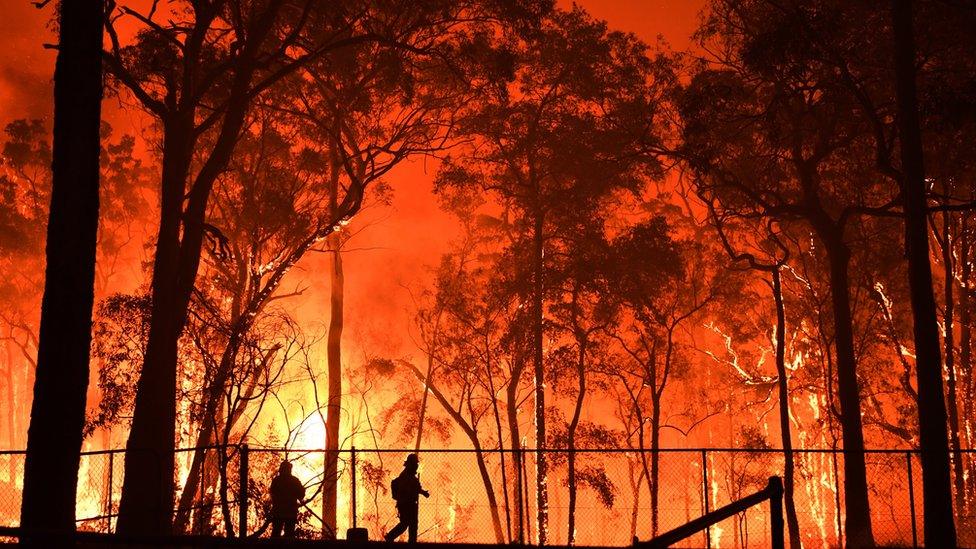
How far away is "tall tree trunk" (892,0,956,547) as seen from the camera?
971 centimetres

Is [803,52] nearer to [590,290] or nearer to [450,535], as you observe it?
[590,290]

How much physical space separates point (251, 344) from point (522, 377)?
16684 mm

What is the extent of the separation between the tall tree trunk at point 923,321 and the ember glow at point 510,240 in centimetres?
4

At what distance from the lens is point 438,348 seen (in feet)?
104

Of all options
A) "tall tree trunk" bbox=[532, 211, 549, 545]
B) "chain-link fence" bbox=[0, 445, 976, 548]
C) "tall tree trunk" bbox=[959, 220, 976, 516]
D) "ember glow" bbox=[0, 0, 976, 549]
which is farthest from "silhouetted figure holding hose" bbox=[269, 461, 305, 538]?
"tall tree trunk" bbox=[959, 220, 976, 516]

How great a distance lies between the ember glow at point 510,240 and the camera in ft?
37.4

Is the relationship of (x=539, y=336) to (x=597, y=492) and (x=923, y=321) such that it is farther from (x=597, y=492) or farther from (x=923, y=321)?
(x=597, y=492)

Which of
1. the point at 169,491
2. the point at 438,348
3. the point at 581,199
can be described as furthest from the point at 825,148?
the point at 438,348

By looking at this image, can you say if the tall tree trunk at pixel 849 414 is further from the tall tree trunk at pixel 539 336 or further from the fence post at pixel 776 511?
the fence post at pixel 776 511

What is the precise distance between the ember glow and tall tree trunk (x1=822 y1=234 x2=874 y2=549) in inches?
3.2

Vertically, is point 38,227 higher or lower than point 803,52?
higher

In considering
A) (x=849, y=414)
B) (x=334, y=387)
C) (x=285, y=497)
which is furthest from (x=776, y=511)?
(x=334, y=387)

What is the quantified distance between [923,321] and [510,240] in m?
23.8

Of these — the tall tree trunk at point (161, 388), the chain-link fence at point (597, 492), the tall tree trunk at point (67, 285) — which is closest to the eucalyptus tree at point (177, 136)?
the tall tree trunk at point (161, 388)
